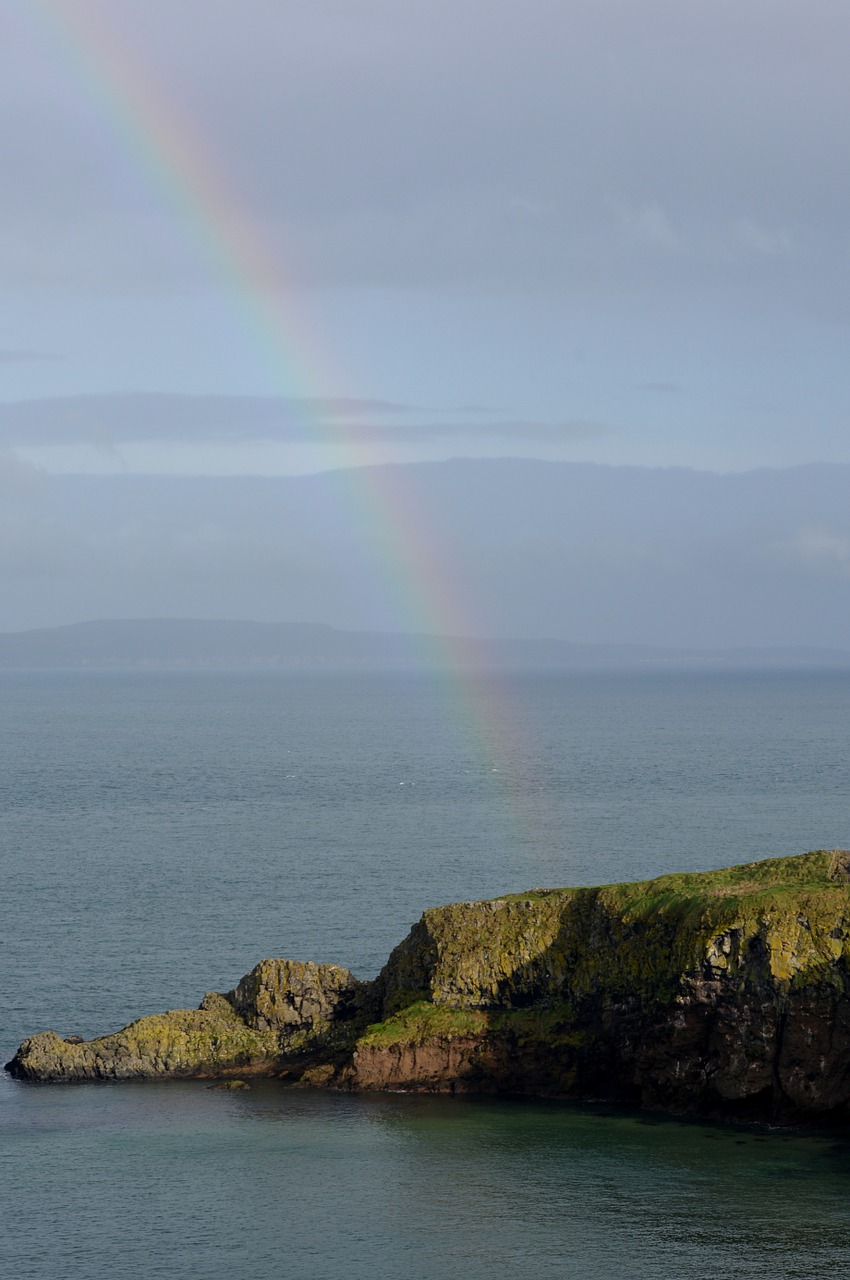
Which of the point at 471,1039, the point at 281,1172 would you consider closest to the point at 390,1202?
the point at 281,1172

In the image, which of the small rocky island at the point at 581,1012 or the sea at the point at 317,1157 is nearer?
the sea at the point at 317,1157

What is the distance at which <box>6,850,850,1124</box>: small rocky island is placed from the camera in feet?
176

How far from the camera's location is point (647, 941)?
57844mm

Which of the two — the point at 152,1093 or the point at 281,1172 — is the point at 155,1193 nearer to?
the point at 281,1172

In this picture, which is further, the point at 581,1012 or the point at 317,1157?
the point at 581,1012

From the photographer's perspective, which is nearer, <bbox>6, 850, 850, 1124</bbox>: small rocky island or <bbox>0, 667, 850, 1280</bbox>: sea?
<bbox>0, 667, 850, 1280</bbox>: sea

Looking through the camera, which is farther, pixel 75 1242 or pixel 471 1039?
pixel 471 1039

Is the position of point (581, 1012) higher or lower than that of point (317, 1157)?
higher

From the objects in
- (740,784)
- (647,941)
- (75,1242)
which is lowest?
(75,1242)

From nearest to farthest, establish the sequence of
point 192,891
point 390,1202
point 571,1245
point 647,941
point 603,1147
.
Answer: point 571,1245 < point 390,1202 < point 603,1147 < point 647,941 < point 192,891

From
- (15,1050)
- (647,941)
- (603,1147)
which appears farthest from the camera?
(15,1050)

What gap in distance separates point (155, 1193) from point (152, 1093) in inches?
443

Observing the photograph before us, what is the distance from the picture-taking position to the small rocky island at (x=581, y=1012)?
53.7 meters

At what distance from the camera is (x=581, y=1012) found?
5856 centimetres
